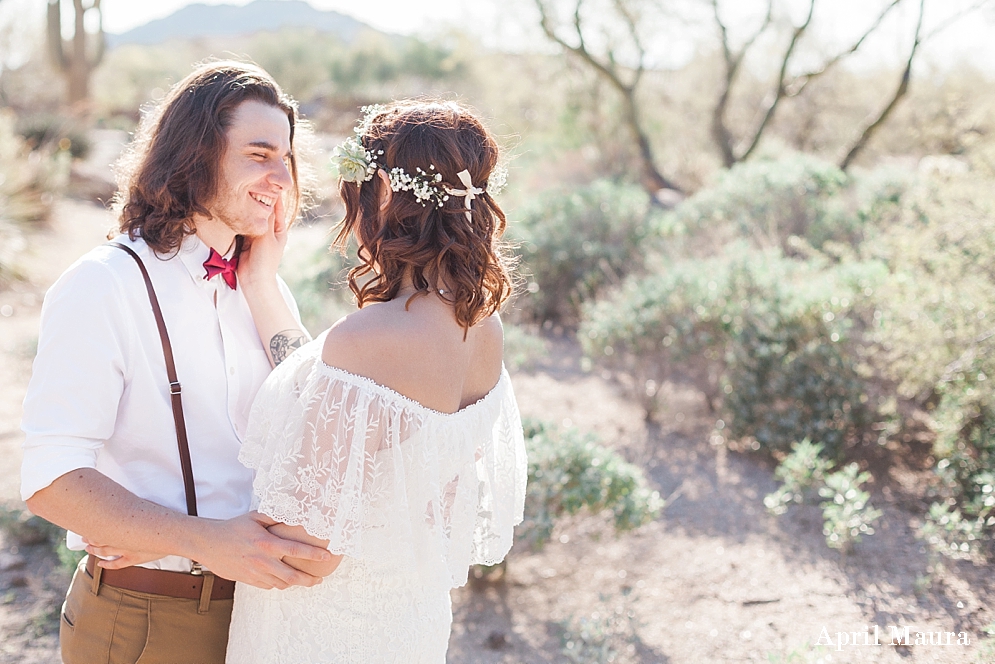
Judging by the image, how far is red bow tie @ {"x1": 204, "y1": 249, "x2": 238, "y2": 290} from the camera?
6.09ft

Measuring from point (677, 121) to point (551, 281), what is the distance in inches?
344

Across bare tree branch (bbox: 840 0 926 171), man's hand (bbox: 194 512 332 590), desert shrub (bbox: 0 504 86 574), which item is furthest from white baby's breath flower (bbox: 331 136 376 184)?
bare tree branch (bbox: 840 0 926 171)

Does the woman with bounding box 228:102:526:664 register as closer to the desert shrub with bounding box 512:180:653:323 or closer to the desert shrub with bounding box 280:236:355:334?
the desert shrub with bounding box 280:236:355:334

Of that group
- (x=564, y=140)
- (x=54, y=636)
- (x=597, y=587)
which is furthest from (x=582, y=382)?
(x=564, y=140)

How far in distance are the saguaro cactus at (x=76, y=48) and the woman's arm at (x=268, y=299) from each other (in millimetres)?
20791

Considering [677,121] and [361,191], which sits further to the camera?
[677,121]

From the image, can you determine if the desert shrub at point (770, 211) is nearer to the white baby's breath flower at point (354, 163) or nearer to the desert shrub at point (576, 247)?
the desert shrub at point (576, 247)

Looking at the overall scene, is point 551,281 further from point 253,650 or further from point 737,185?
point 253,650

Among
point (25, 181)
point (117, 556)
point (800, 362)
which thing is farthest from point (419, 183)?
point (25, 181)

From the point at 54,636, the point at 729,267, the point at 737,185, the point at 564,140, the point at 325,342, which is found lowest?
the point at 54,636

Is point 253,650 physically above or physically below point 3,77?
below

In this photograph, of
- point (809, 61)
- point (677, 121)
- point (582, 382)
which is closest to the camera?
point (582, 382)

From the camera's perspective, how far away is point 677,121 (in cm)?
1546

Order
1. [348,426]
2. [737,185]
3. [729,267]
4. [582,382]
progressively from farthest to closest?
[737,185] → [582,382] → [729,267] → [348,426]
